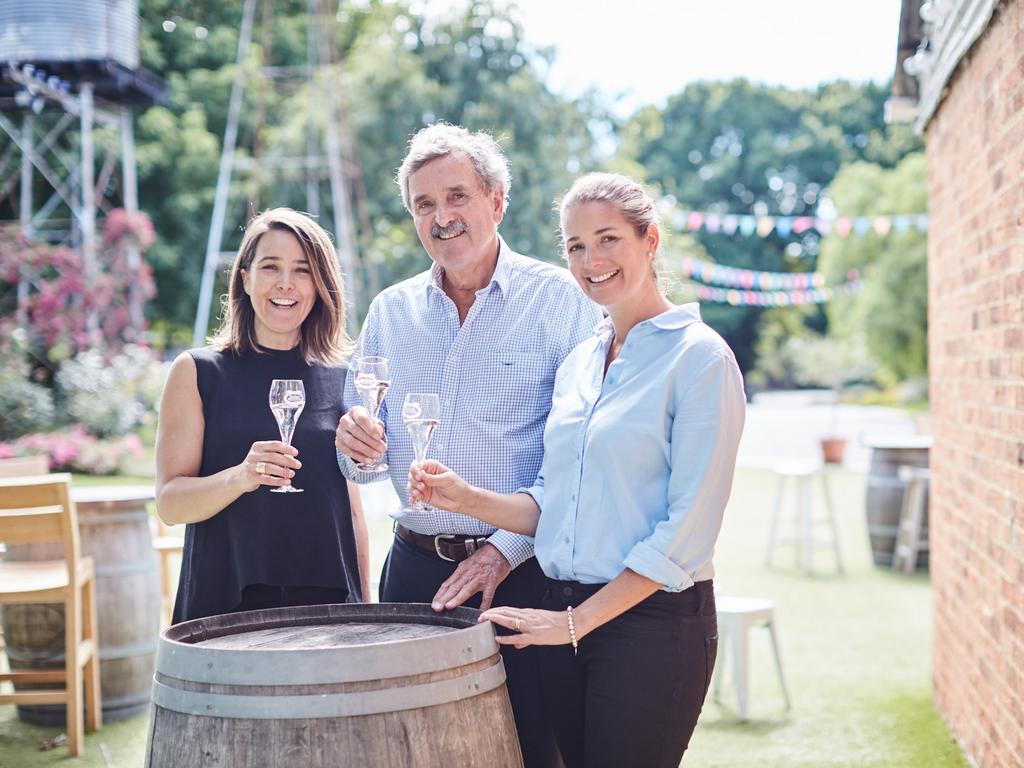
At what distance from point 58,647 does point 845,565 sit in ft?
21.8

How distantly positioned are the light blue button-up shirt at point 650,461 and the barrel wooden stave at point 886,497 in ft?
24.6

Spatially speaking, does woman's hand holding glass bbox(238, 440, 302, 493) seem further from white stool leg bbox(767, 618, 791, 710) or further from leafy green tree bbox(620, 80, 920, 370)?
leafy green tree bbox(620, 80, 920, 370)

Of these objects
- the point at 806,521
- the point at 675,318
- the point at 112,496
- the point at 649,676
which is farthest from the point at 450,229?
the point at 806,521

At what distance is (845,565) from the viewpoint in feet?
30.9

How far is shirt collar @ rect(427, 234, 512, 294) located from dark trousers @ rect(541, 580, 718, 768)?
33.0 inches

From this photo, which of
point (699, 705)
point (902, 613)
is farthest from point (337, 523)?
point (902, 613)

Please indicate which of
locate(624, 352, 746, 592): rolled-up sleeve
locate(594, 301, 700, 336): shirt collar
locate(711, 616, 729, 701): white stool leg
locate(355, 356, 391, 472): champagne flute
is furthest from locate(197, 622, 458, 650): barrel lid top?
locate(711, 616, 729, 701): white stool leg

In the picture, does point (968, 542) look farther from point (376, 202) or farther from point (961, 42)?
point (376, 202)

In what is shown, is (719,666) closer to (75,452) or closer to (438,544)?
(438,544)

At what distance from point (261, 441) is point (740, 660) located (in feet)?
10.8

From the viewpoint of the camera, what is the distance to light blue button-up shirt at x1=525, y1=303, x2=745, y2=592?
7.07 ft

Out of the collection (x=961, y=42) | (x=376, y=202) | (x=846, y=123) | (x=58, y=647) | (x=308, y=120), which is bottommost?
(x=58, y=647)

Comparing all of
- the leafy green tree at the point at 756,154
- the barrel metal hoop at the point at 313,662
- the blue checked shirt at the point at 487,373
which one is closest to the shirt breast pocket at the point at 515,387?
the blue checked shirt at the point at 487,373

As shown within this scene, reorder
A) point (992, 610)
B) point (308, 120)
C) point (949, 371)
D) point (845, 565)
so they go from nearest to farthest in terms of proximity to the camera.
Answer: point (992, 610), point (949, 371), point (845, 565), point (308, 120)
